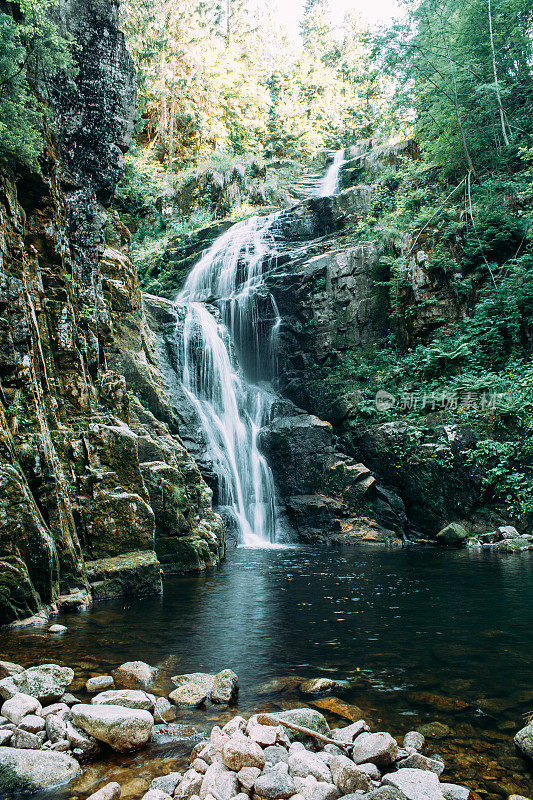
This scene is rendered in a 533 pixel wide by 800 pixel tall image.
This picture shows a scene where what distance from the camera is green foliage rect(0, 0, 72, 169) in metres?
7.63

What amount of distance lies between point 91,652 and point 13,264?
576 centimetres

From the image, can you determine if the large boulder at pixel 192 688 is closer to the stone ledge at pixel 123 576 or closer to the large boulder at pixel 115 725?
the large boulder at pixel 115 725

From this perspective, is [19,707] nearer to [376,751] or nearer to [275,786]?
[275,786]

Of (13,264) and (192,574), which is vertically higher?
(13,264)

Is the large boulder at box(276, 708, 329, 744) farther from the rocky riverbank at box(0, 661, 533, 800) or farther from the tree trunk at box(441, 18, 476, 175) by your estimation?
the tree trunk at box(441, 18, 476, 175)

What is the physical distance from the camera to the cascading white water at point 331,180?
83.3ft

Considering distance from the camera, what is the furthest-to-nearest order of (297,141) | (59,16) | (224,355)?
1. (297,141)
2. (224,355)
3. (59,16)

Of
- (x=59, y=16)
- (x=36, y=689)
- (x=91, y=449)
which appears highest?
(x=59, y=16)

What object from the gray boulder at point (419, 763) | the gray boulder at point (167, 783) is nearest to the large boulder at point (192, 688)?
the gray boulder at point (167, 783)

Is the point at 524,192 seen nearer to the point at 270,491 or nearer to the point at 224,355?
the point at 224,355

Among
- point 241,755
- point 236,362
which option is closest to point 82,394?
point 241,755

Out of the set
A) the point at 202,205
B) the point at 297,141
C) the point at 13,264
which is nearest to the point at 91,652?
the point at 13,264

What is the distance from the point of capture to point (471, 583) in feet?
26.0

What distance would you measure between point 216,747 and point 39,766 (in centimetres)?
102
